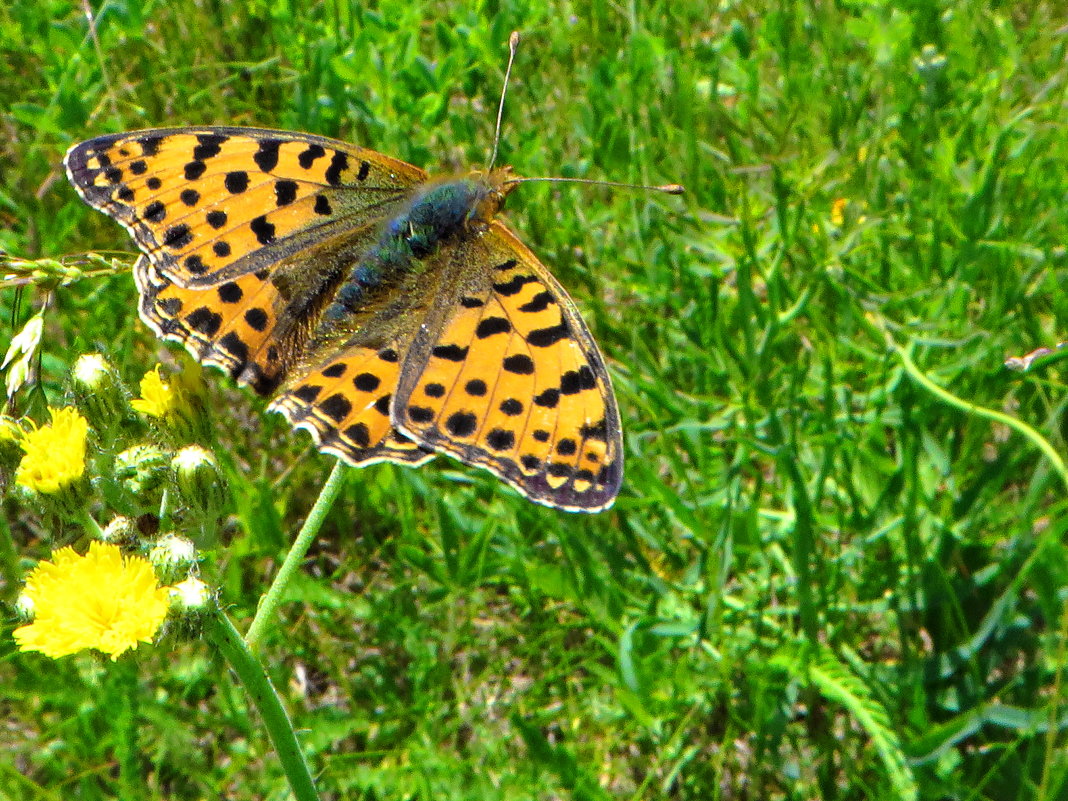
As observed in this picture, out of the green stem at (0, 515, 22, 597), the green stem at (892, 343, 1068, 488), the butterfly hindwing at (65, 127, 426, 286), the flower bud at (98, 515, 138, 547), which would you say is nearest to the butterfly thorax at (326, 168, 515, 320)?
the butterfly hindwing at (65, 127, 426, 286)

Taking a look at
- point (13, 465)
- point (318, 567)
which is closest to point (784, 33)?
point (318, 567)

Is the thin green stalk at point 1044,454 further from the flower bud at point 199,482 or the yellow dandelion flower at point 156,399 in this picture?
the yellow dandelion flower at point 156,399

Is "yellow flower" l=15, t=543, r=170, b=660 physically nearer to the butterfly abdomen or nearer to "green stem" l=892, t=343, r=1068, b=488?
the butterfly abdomen

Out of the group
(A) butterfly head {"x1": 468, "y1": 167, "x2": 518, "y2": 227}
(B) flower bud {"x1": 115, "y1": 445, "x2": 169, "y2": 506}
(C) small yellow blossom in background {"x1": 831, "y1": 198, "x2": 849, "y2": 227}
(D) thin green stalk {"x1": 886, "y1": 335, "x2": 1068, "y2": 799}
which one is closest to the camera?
(B) flower bud {"x1": 115, "y1": 445, "x2": 169, "y2": 506}

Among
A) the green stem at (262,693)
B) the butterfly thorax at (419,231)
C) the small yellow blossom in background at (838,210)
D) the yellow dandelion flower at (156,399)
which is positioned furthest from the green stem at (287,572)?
the small yellow blossom in background at (838,210)

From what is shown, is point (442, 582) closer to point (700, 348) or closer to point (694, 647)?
point (694, 647)
